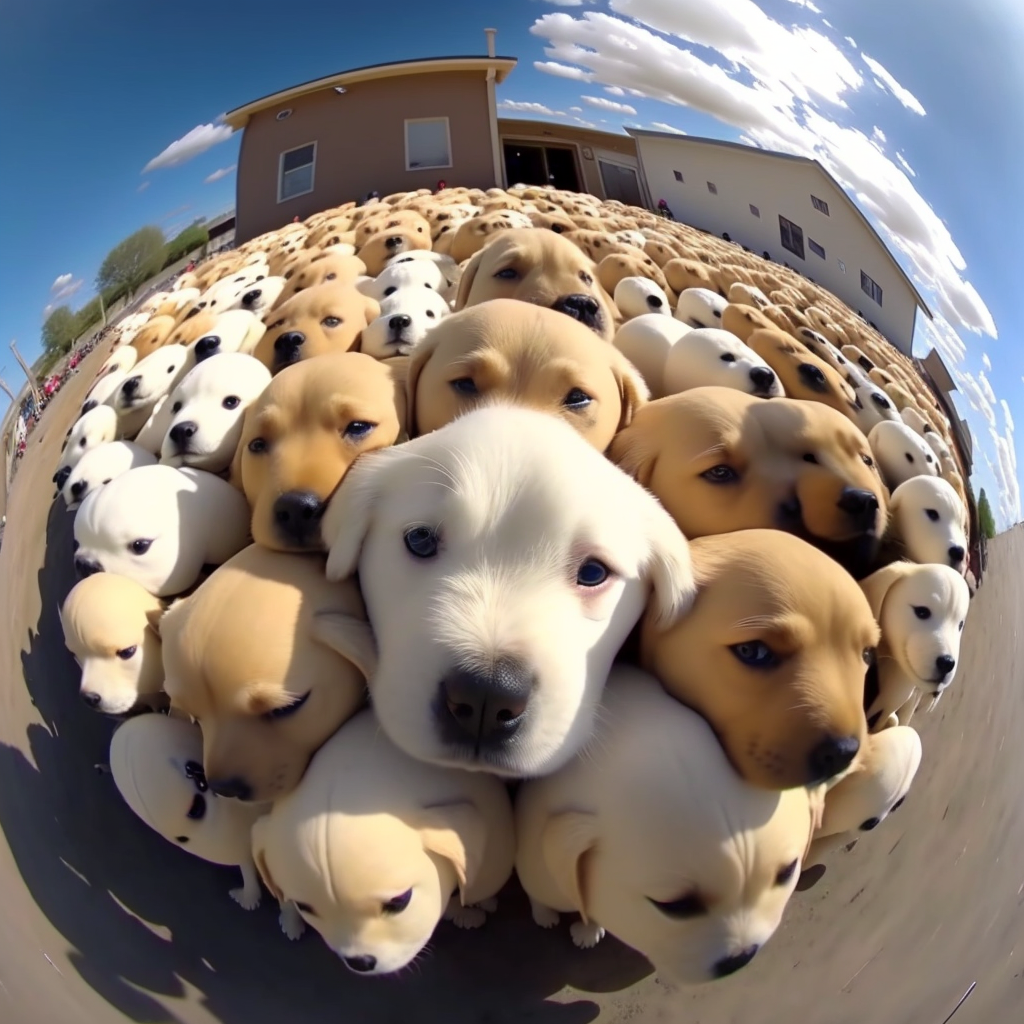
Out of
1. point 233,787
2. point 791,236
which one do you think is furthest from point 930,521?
point 233,787

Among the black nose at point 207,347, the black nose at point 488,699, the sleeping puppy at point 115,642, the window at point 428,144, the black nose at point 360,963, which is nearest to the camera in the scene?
the black nose at point 488,699

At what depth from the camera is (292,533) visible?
96cm

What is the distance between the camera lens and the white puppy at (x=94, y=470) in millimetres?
1174

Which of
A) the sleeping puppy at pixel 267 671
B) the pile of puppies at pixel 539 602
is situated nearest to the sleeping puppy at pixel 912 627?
the pile of puppies at pixel 539 602

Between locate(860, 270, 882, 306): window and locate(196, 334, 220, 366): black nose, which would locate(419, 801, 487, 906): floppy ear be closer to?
locate(196, 334, 220, 366): black nose

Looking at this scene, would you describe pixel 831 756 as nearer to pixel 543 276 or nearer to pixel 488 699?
pixel 488 699

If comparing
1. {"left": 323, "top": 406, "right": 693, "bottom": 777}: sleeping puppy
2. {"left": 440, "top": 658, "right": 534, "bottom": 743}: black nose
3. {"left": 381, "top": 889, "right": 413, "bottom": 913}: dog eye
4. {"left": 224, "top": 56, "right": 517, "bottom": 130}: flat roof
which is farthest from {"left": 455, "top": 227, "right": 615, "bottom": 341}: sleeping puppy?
{"left": 381, "top": 889, "right": 413, "bottom": 913}: dog eye

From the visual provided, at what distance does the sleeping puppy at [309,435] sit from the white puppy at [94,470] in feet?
0.87

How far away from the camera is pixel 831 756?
2.77 feet

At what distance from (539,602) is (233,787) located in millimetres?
391

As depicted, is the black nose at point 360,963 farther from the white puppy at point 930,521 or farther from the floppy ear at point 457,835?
the white puppy at point 930,521

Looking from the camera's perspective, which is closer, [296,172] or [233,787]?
[233,787]

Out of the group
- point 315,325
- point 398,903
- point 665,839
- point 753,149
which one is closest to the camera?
point 665,839

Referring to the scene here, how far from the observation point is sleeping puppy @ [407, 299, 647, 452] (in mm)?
967
